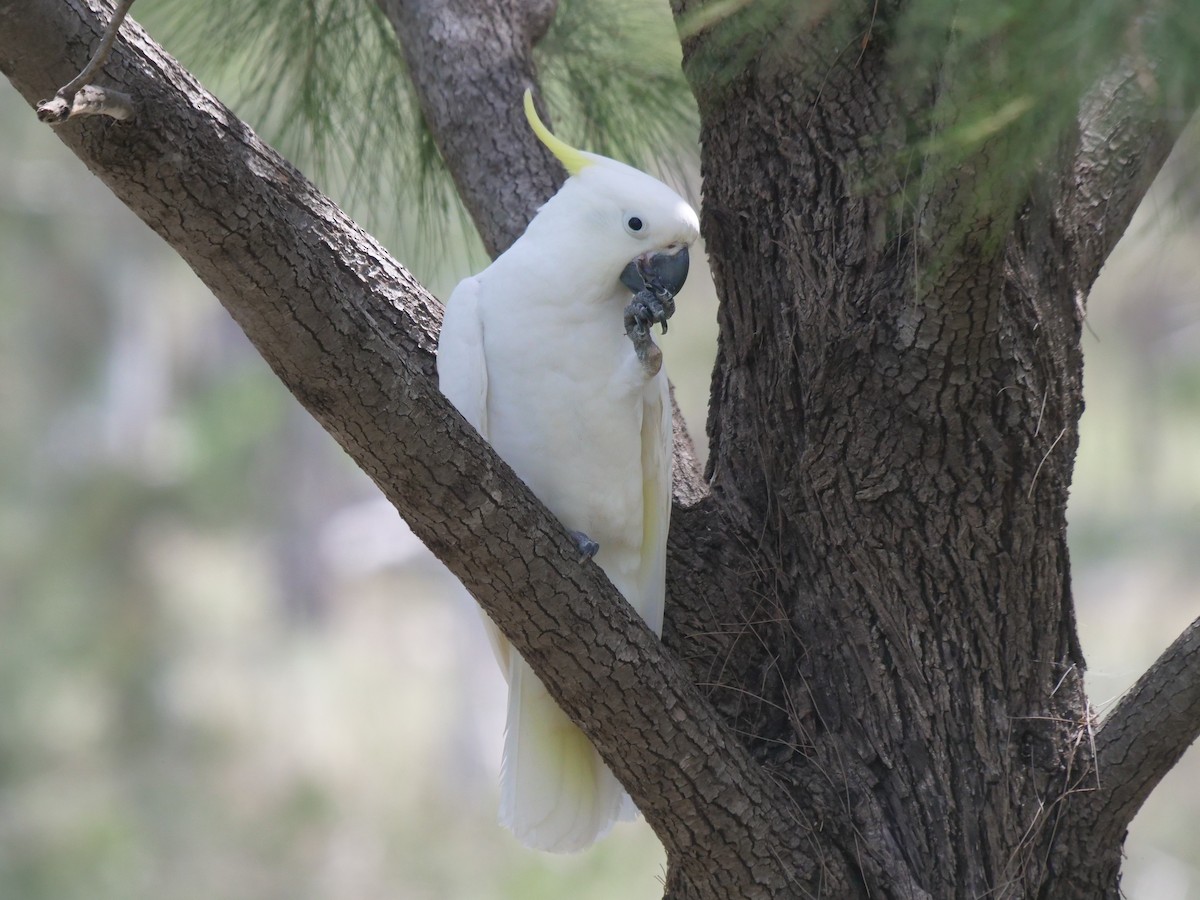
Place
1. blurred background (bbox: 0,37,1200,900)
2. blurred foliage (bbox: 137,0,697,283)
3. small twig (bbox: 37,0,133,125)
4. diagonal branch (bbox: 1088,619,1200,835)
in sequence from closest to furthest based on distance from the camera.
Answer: small twig (bbox: 37,0,133,125) < diagonal branch (bbox: 1088,619,1200,835) < blurred foliage (bbox: 137,0,697,283) < blurred background (bbox: 0,37,1200,900)

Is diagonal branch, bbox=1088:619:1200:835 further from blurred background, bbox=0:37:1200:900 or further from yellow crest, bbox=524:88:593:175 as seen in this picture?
blurred background, bbox=0:37:1200:900

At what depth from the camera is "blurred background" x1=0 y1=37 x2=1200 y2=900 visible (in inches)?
239

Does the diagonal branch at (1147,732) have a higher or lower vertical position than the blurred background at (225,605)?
lower

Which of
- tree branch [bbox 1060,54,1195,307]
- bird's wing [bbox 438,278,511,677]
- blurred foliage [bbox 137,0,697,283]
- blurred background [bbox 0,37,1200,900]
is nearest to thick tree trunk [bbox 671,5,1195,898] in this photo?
tree branch [bbox 1060,54,1195,307]

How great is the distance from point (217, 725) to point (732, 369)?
5.83 meters

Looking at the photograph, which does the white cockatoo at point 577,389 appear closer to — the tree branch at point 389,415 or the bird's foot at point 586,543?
the bird's foot at point 586,543

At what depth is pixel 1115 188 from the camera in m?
1.47

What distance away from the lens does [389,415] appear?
1155mm

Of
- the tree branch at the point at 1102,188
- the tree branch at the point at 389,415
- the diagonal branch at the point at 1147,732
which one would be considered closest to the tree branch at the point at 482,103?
the tree branch at the point at 389,415

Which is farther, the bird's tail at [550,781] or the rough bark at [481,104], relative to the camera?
the rough bark at [481,104]

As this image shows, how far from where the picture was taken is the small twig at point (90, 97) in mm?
822

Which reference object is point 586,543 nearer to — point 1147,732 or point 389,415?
point 389,415

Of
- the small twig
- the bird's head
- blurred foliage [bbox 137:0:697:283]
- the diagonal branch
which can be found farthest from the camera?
blurred foliage [bbox 137:0:697:283]

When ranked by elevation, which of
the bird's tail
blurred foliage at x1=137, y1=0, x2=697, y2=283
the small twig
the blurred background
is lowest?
the bird's tail
